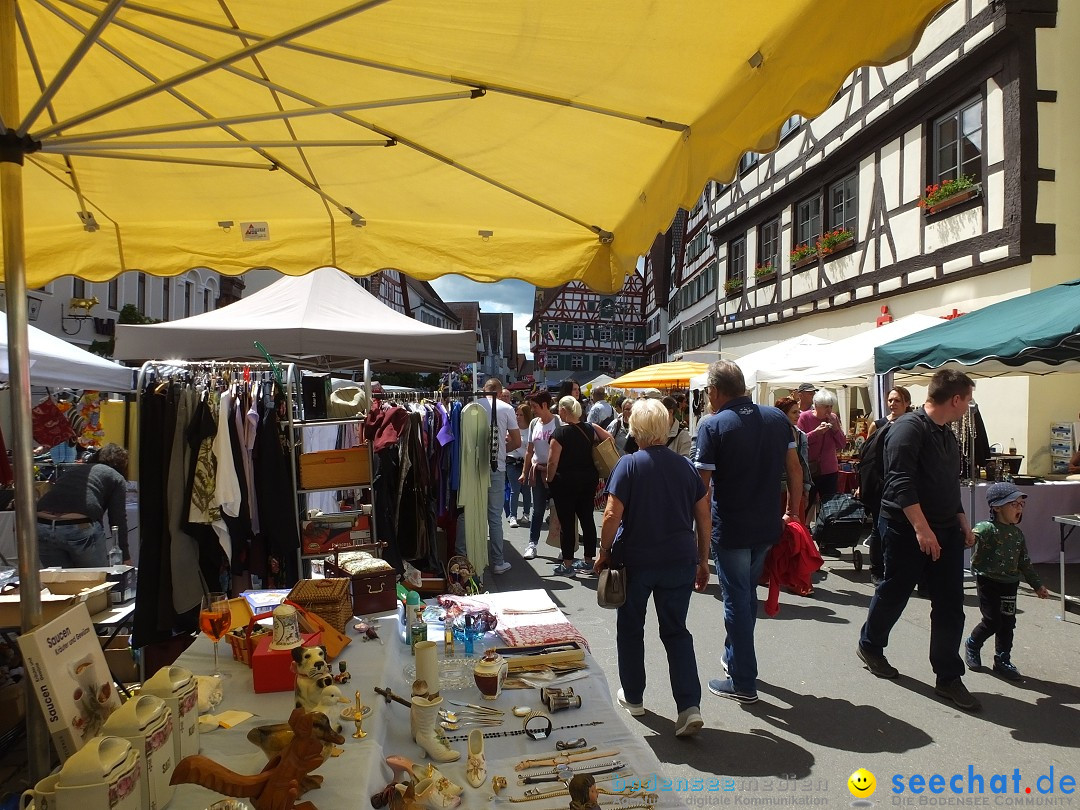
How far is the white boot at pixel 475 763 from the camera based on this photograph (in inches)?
76.1

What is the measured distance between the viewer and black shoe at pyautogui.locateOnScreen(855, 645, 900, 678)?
4.28 meters

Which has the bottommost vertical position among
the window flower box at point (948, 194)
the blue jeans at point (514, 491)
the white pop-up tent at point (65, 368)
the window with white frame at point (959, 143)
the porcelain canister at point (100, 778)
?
the blue jeans at point (514, 491)

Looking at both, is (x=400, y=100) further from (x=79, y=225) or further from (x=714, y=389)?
(x=714, y=389)

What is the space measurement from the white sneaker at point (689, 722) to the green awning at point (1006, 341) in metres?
3.83

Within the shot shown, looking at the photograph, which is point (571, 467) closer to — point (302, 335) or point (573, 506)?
point (573, 506)

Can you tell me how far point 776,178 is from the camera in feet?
53.9

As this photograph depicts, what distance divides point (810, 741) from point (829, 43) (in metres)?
3.31

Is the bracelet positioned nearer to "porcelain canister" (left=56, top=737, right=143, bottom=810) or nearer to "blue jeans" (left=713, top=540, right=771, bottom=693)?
"porcelain canister" (left=56, top=737, right=143, bottom=810)

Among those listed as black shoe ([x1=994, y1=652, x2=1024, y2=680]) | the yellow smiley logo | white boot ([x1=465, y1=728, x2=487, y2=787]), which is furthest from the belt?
black shoe ([x1=994, y1=652, x2=1024, y2=680])

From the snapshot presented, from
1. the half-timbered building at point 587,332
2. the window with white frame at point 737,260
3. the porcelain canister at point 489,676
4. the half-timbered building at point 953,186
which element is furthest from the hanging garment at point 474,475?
the half-timbered building at point 587,332

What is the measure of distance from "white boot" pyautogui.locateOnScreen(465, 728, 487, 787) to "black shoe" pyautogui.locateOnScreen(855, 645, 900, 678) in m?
3.35

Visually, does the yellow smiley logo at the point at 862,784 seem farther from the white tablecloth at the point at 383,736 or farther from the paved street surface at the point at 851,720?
the white tablecloth at the point at 383,736

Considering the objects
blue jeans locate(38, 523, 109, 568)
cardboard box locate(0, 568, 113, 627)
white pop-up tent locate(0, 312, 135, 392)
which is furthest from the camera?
white pop-up tent locate(0, 312, 135, 392)

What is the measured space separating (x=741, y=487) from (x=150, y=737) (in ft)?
9.89
